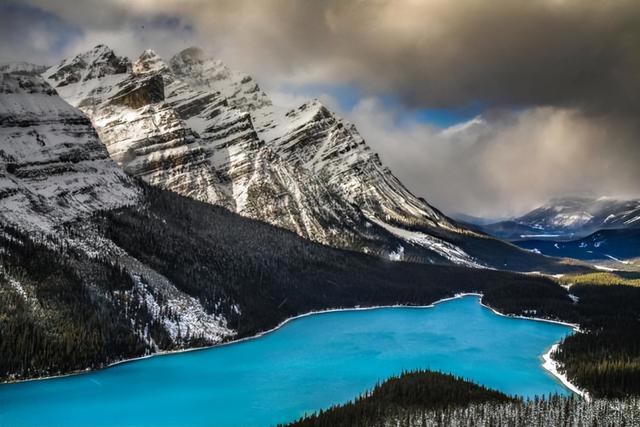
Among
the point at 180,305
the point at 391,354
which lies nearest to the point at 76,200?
the point at 180,305

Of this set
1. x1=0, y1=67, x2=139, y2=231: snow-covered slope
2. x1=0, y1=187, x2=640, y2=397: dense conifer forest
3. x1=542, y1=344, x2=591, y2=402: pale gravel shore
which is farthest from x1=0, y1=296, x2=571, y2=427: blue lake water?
x1=0, y1=67, x2=139, y2=231: snow-covered slope

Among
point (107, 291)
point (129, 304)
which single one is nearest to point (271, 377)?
point (129, 304)

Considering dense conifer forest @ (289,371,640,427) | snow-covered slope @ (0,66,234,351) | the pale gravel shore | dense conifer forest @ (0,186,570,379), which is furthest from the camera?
snow-covered slope @ (0,66,234,351)

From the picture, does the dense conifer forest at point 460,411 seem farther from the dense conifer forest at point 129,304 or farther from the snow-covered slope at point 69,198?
the snow-covered slope at point 69,198

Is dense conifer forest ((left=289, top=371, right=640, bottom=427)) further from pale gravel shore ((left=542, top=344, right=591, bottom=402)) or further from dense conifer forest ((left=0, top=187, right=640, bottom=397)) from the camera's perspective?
dense conifer forest ((left=0, top=187, right=640, bottom=397))

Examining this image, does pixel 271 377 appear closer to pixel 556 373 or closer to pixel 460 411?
pixel 460 411

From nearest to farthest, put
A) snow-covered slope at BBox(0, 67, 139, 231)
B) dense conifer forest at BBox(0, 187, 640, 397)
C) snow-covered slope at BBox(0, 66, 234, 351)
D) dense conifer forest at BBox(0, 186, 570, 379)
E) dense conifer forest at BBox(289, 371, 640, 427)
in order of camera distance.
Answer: dense conifer forest at BBox(289, 371, 640, 427) → dense conifer forest at BBox(0, 187, 640, 397) → dense conifer forest at BBox(0, 186, 570, 379) → snow-covered slope at BBox(0, 66, 234, 351) → snow-covered slope at BBox(0, 67, 139, 231)
